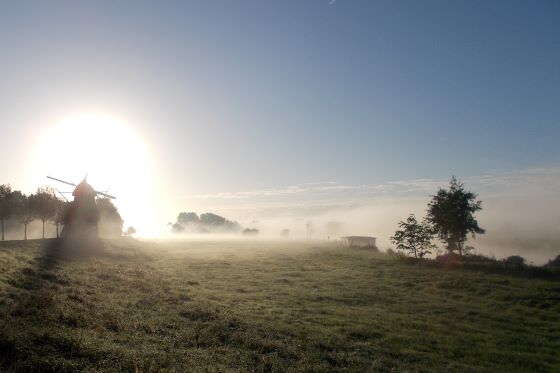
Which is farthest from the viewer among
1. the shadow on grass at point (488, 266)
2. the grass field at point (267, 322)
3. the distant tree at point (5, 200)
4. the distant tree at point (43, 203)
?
the distant tree at point (43, 203)

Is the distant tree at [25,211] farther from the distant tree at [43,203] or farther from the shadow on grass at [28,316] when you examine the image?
the shadow on grass at [28,316]

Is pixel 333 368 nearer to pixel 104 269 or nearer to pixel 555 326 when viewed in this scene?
pixel 555 326

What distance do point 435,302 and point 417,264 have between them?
70.5ft

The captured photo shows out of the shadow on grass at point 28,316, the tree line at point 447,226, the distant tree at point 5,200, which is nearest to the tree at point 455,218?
the tree line at point 447,226

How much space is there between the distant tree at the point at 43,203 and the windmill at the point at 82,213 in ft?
17.6

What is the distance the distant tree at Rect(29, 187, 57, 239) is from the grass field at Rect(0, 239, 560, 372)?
4058 centimetres

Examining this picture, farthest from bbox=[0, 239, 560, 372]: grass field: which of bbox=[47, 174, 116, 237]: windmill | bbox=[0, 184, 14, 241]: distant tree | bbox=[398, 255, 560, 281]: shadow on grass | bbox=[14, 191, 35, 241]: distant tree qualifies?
bbox=[14, 191, 35, 241]: distant tree

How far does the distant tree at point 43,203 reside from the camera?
72250mm

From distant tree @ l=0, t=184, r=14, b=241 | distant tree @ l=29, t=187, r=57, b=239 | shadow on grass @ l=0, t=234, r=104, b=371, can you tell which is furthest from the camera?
distant tree @ l=29, t=187, r=57, b=239

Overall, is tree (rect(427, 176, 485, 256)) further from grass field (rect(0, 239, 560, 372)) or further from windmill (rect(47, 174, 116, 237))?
windmill (rect(47, 174, 116, 237))

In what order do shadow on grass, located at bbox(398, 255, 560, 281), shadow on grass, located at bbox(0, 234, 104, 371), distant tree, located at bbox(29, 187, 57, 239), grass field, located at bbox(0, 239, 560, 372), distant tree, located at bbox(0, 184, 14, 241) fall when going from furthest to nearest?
1. distant tree, located at bbox(29, 187, 57, 239)
2. distant tree, located at bbox(0, 184, 14, 241)
3. shadow on grass, located at bbox(398, 255, 560, 281)
4. grass field, located at bbox(0, 239, 560, 372)
5. shadow on grass, located at bbox(0, 234, 104, 371)

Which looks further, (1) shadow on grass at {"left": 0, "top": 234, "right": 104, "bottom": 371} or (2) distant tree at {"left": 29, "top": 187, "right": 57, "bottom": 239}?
(2) distant tree at {"left": 29, "top": 187, "right": 57, "bottom": 239}

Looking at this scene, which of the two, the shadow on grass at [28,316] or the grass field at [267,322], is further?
the grass field at [267,322]

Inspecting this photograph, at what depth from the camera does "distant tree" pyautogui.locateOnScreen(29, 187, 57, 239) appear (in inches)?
2844
